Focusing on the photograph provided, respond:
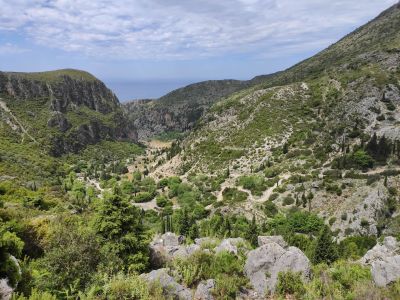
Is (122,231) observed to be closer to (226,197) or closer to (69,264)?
(69,264)

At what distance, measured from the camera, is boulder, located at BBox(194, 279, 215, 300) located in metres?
14.5

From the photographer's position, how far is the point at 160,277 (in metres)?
14.8

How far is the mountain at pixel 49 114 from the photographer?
142125 millimetres

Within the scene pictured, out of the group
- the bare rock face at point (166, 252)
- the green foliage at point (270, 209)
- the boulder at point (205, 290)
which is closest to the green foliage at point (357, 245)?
the green foliage at point (270, 209)

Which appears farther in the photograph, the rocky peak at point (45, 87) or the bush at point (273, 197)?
the rocky peak at point (45, 87)

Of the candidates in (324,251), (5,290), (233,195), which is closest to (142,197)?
(233,195)

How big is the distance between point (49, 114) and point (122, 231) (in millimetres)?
159087

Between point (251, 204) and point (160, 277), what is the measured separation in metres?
52.2

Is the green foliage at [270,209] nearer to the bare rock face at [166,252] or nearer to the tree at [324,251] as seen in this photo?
the tree at [324,251]

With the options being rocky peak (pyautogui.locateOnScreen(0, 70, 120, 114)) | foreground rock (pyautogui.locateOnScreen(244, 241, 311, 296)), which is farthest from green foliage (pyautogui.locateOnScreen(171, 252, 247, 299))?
rocky peak (pyautogui.locateOnScreen(0, 70, 120, 114))

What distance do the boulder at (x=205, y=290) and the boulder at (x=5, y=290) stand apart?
679 centimetres

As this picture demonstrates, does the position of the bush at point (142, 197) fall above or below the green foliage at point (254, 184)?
below

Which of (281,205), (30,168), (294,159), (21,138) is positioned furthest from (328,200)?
(21,138)

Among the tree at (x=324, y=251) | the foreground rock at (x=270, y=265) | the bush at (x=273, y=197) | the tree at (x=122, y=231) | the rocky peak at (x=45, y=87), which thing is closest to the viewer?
the foreground rock at (x=270, y=265)
